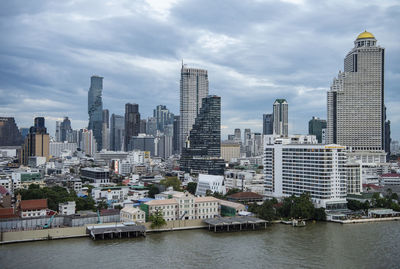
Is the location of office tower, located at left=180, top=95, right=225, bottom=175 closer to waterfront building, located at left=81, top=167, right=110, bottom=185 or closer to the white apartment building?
waterfront building, located at left=81, top=167, right=110, bottom=185

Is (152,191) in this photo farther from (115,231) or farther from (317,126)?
(317,126)

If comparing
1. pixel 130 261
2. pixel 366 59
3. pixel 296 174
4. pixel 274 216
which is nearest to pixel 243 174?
pixel 296 174

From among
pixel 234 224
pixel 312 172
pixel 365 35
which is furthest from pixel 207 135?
pixel 234 224

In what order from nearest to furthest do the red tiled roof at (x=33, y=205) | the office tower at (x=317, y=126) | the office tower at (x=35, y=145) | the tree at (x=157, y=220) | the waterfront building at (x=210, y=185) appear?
1. the tree at (x=157, y=220)
2. the red tiled roof at (x=33, y=205)
3. the waterfront building at (x=210, y=185)
4. the office tower at (x=35, y=145)
5. the office tower at (x=317, y=126)

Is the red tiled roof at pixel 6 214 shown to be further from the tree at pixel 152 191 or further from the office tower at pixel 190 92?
the office tower at pixel 190 92

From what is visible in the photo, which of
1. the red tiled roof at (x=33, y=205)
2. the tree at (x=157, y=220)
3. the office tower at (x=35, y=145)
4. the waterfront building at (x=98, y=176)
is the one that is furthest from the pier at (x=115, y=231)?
the office tower at (x=35, y=145)

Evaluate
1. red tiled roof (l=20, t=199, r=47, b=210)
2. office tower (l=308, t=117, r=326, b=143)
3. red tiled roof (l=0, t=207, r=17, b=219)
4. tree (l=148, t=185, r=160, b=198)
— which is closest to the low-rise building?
red tiled roof (l=20, t=199, r=47, b=210)
